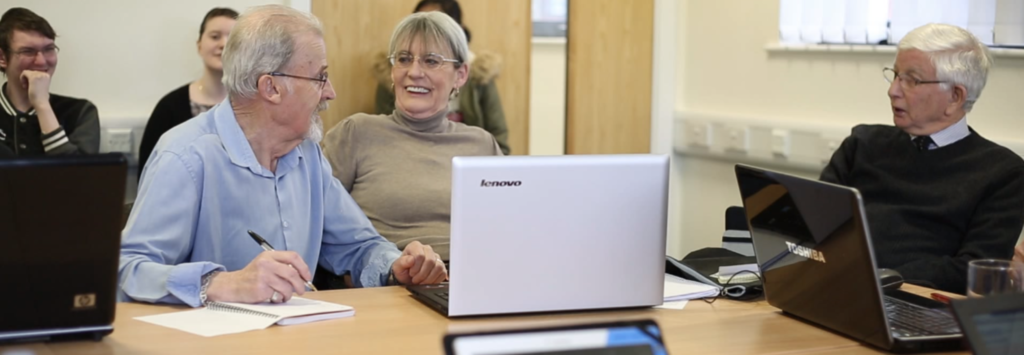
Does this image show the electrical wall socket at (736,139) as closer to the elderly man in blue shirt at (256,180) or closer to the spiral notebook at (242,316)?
the elderly man in blue shirt at (256,180)

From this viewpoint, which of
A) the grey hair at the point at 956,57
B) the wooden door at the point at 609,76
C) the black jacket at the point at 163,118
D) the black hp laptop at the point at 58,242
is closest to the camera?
the black hp laptop at the point at 58,242

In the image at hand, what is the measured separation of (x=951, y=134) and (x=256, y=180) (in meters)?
1.79

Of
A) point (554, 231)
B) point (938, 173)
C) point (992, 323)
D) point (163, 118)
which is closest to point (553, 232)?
point (554, 231)

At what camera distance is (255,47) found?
7.30ft

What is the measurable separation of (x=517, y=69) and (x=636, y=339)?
3.24 metres

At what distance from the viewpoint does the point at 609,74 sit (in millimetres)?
4496

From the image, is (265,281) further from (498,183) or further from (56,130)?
(56,130)

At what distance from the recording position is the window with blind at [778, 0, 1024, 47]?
321 cm

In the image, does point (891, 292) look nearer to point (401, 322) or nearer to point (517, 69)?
point (401, 322)

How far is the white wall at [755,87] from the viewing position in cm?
332

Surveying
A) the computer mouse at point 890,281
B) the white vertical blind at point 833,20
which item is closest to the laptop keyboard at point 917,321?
the computer mouse at point 890,281

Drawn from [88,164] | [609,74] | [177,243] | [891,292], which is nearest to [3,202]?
[88,164]

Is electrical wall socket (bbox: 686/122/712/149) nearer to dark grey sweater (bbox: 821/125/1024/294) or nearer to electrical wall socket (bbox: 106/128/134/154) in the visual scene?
dark grey sweater (bbox: 821/125/1024/294)

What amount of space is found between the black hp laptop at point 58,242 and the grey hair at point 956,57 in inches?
84.3
